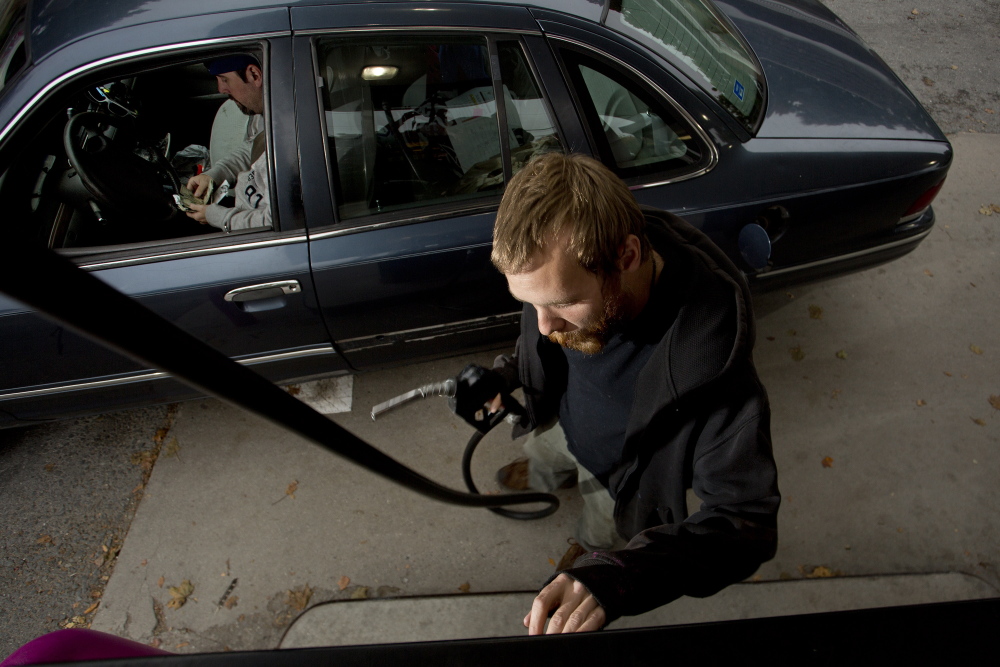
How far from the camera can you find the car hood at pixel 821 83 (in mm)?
2564

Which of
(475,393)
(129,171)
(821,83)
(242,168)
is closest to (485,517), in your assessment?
(475,393)

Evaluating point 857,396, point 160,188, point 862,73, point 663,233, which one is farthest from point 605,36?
point 857,396

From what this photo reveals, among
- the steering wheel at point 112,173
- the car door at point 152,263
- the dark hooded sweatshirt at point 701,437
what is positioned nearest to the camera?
the dark hooded sweatshirt at point 701,437

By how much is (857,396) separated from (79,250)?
147 inches

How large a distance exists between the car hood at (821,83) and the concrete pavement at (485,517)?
1.26 m

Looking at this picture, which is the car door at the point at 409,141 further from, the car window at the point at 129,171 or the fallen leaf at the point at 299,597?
the fallen leaf at the point at 299,597

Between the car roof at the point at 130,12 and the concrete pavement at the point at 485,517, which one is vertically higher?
the car roof at the point at 130,12

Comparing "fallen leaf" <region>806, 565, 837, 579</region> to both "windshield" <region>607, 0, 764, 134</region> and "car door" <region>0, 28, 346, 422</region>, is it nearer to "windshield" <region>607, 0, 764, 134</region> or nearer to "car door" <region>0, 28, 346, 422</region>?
"windshield" <region>607, 0, 764, 134</region>

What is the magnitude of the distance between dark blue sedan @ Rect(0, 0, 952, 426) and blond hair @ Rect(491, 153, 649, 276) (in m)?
0.92

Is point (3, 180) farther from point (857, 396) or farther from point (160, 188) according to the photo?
point (857, 396)

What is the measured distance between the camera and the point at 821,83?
106 inches

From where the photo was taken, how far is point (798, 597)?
2.52 m

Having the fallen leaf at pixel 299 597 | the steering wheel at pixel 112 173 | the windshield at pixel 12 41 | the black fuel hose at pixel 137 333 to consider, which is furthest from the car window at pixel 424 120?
A: the black fuel hose at pixel 137 333

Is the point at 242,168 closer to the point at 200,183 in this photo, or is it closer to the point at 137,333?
the point at 200,183
